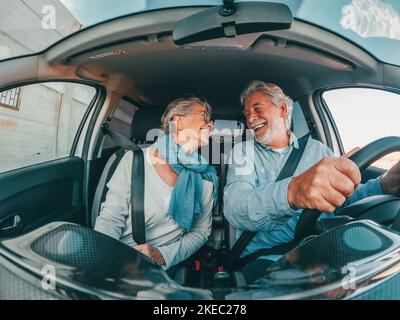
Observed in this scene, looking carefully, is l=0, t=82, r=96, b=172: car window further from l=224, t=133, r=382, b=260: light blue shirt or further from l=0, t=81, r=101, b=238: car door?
l=224, t=133, r=382, b=260: light blue shirt

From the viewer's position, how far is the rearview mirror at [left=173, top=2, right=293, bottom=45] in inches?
35.5

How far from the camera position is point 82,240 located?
2.55ft

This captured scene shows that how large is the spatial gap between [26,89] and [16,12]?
0.36 m

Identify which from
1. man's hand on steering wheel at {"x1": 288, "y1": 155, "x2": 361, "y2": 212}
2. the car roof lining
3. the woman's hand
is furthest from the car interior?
man's hand on steering wheel at {"x1": 288, "y1": 155, "x2": 361, "y2": 212}

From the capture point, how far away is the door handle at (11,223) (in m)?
1.33

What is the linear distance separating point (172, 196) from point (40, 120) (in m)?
1.05

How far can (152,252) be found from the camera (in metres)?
1.40

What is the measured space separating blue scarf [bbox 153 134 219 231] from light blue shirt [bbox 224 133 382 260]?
0.57 ft

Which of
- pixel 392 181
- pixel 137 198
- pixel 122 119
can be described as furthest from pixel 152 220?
pixel 392 181

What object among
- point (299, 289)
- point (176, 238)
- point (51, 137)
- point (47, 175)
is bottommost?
point (176, 238)

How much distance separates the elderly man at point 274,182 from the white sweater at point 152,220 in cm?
30

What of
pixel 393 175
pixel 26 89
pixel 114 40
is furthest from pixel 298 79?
pixel 26 89
